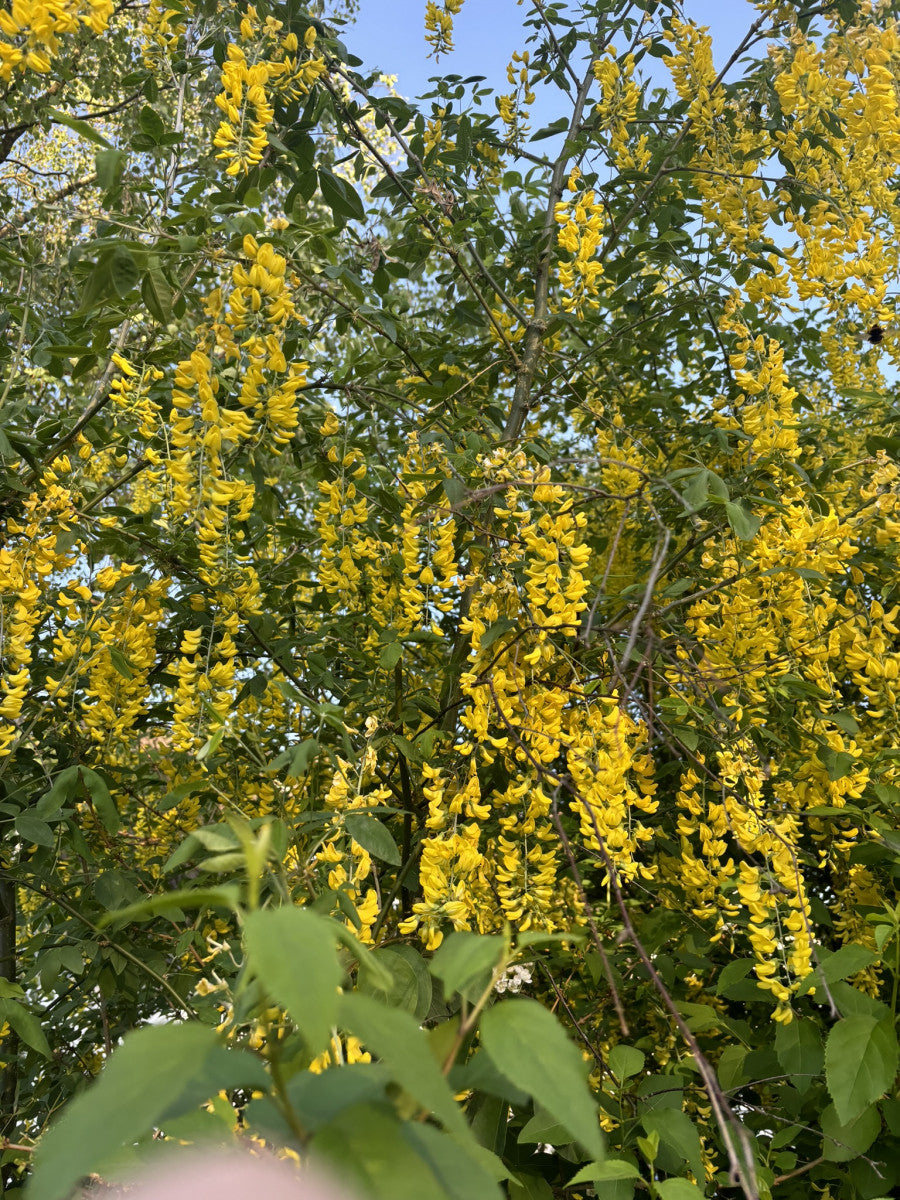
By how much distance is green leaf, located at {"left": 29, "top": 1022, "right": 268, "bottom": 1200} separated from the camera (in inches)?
14.1

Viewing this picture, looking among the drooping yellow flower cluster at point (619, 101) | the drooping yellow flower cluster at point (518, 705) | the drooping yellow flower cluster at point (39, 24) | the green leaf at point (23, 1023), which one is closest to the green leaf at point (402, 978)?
the drooping yellow flower cluster at point (518, 705)

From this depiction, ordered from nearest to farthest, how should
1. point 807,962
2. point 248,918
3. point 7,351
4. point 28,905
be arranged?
1. point 248,918
2. point 807,962
3. point 7,351
4. point 28,905

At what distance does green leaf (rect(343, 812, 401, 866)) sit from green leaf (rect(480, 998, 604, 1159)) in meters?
0.63

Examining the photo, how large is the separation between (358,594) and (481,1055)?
1.60 metres

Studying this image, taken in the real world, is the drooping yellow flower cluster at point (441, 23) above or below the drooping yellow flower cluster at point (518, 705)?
above

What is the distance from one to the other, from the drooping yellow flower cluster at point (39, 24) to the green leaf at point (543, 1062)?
1.46 m

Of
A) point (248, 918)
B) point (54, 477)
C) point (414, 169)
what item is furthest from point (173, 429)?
point (248, 918)

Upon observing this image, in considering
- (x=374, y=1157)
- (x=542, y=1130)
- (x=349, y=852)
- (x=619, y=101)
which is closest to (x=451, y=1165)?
(x=374, y=1157)

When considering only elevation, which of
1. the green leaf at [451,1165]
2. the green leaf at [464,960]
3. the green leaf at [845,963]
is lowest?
the green leaf at [845,963]

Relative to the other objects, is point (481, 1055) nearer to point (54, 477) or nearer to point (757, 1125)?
point (757, 1125)

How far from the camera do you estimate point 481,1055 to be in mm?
566

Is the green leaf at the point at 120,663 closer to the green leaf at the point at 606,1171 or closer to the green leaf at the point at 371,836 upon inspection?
the green leaf at the point at 371,836

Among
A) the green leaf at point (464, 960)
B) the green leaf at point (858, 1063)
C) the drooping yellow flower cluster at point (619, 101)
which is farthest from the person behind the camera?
the drooping yellow flower cluster at point (619, 101)

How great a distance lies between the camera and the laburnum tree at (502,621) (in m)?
1.42
